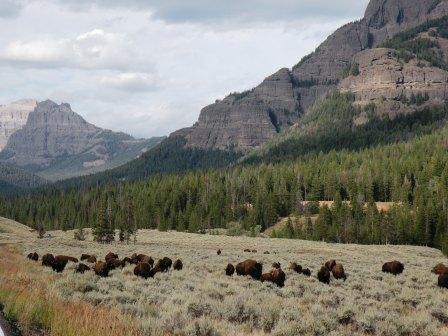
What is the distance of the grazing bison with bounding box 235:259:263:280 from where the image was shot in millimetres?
26766

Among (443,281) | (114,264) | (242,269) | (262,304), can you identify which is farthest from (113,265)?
(443,281)

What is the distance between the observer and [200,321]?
534 inches

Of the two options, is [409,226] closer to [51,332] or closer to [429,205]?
[429,205]

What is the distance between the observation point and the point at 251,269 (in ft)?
88.5

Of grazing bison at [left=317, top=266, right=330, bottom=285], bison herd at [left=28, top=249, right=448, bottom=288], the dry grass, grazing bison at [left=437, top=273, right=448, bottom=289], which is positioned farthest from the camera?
grazing bison at [left=437, top=273, right=448, bottom=289]

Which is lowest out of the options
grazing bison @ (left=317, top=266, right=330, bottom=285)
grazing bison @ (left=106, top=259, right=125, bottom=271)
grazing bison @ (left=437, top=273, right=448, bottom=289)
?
grazing bison @ (left=437, top=273, right=448, bottom=289)

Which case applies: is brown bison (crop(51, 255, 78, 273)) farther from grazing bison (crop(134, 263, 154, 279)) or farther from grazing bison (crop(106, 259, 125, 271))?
grazing bison (crop(134, 263, 154, 279))

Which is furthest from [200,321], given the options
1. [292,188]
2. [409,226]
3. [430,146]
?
[430,146]

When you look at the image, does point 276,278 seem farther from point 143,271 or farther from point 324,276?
point 143,271

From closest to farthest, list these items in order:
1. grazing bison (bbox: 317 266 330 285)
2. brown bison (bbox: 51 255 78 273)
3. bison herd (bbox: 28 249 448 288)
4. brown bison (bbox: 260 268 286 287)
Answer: brown bison (bbox: 260 268 286 287) < bison herd (bbox: 28 249 448 288) < grazing bison (bbox: 317 266 330 285) < brown bison (bbox: 51 255 78 273)

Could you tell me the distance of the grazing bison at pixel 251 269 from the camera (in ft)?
87.8

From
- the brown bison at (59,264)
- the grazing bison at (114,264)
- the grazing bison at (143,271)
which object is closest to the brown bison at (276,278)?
the grazing bison at (143,271)

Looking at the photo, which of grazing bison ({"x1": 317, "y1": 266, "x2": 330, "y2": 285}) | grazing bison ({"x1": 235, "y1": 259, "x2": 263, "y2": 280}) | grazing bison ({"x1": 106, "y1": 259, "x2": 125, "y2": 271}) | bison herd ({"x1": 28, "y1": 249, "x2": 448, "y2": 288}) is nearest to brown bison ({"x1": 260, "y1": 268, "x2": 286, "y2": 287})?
bison herd ({"x1": 28, "y1": 249, "x2": 448, "y2": 288})

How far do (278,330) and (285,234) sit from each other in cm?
9392
